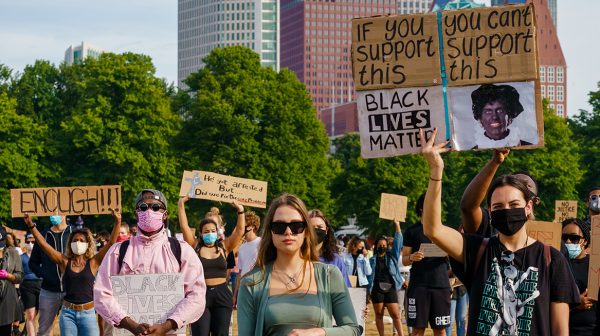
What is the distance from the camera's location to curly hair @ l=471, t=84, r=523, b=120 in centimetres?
732

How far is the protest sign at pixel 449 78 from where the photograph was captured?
7.31m

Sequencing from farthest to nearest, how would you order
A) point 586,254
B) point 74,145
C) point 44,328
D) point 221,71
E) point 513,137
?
point 221,71, point 74,145, point 44,328, point 586,254, point 513,137

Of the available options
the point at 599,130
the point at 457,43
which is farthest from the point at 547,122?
the point at 457,43

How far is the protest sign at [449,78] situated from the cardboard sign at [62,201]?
7.30m

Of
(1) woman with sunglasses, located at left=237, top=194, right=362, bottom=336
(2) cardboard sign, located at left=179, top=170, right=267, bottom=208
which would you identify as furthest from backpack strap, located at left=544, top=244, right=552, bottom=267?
(2) cardboard sign, located at left=179, top=170, right=267, bottom=208

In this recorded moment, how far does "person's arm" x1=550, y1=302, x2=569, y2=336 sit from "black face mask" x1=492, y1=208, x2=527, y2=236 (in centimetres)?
42

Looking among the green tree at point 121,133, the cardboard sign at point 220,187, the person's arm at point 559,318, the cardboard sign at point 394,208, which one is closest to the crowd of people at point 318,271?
the person's arm at point 559,318

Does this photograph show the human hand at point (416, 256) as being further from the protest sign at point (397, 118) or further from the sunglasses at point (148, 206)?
the protest sign at point (397, 118)

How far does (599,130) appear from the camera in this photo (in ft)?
222

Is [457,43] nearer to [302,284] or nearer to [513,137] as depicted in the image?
[513,137]

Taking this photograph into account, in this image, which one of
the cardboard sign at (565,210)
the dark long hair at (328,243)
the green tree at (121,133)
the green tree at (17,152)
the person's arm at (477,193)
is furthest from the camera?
the green tree at (121,133)

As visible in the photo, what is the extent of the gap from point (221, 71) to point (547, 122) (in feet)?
60.7

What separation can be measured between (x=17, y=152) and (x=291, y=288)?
58.0m

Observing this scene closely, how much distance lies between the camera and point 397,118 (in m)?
7.50
